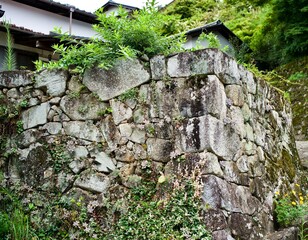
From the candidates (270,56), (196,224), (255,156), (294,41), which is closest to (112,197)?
(196,224)

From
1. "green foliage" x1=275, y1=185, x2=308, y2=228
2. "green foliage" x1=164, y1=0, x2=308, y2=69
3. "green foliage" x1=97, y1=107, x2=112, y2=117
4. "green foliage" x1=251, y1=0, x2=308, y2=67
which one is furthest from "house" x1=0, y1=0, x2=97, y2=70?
"green foliage" x1=275, y1=185, x2=308, y2=228

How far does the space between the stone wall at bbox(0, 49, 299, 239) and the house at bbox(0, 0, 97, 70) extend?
201 inches

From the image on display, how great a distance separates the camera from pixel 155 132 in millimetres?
4488

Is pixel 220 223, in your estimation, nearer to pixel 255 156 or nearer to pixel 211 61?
pixel 255 156

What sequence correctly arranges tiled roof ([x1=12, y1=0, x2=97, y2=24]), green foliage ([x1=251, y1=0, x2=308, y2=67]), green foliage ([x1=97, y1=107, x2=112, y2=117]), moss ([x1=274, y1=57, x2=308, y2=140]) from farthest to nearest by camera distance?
tiled roof ([x1=12, y1=0, x2=97, y2=24])
green foliage ([x1=251, y1=0, x2=308, y2=67])
moss ([x1=274, y1=57, x2=308, y2=140])
green foliage ([x1=97, y1=107, x2=112, y2=117])

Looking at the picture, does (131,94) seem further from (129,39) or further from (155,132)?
(129,39)

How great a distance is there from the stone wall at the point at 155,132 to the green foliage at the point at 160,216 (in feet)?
0.45

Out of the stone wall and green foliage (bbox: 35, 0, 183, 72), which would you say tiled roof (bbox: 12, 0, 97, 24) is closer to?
the stone wall

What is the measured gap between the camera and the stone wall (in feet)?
13.9

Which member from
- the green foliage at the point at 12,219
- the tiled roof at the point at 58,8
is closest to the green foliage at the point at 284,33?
the tiled roof at the point at 58,8

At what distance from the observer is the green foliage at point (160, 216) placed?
402 cm

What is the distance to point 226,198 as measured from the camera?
13.6ft

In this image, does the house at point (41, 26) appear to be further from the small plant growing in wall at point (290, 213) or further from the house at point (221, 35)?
the small plant growing in wall at point (290, 213)

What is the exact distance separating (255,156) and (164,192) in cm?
143
